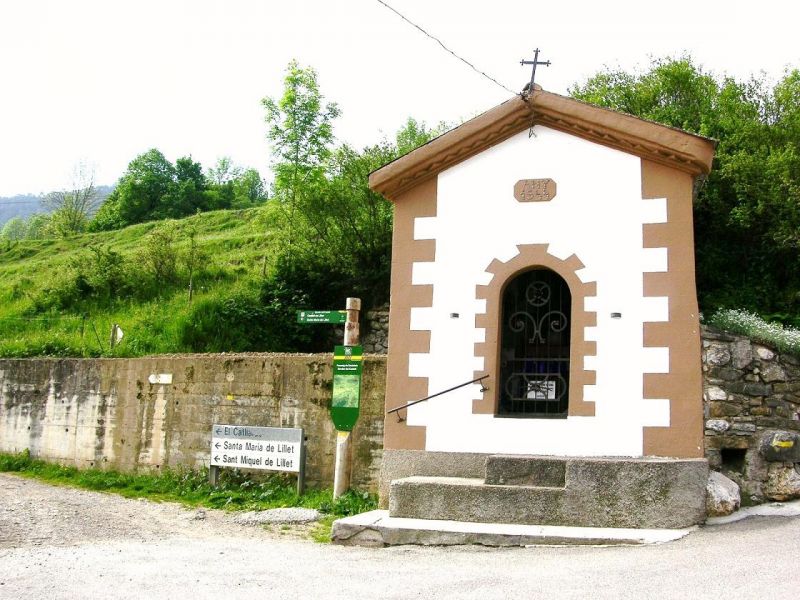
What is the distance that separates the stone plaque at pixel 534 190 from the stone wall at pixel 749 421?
7.99ft

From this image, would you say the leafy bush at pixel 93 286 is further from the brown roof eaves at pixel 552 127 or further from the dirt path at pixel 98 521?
the brown roof eaves at pixel 552 127

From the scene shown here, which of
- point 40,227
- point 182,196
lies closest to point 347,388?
point 182,196

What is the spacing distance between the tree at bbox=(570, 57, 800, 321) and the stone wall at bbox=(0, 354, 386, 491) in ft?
23.6

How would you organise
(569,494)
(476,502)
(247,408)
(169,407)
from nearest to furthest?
(569,494) < (476,502) < (247,408) < (169,407)

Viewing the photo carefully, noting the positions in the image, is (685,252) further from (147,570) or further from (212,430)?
(212,430)

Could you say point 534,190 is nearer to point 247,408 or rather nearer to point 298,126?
point 247,408

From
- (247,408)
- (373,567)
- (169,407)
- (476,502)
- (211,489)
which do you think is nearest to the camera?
(373,567)

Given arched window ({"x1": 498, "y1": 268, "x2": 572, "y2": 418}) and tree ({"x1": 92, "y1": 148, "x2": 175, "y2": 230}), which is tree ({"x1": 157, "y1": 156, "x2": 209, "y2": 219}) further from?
arched window ({"x1": 498, "y1": 268, "x2": 572, "y2": 418})

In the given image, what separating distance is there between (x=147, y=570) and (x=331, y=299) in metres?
11.8

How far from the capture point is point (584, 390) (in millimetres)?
9742

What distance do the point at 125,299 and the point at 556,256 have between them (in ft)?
55.7

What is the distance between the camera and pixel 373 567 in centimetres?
771

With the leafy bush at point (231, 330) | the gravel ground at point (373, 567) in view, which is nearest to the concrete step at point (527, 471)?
the gravel ground at point (373, 567)

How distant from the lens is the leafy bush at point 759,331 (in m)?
9.80
